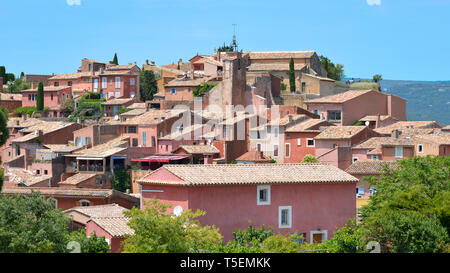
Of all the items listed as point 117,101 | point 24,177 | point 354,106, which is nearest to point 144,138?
point 24,177

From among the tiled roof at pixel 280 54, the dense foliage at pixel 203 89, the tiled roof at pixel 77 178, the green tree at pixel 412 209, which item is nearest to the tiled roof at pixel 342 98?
the dense foliage at pixel 203 89

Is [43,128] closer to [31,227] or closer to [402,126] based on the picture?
[402,126]

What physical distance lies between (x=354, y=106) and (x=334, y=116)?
1.67 meters

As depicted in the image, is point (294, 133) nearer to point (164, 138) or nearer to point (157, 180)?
point (164, 138)

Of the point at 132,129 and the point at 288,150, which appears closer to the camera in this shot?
the point at 288,150

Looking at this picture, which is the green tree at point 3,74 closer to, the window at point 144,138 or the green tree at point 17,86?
the green tree at point 17,86

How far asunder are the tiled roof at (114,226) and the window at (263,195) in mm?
4745

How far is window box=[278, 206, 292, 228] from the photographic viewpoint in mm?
29062

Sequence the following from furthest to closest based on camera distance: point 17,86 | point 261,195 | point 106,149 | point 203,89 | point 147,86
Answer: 1. point 17,86
2. point 147,86
3. point 203,89
4. point 106,149
5. point 261,195

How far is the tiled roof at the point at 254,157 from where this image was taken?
174 ft

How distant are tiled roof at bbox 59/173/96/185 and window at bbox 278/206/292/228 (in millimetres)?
24856

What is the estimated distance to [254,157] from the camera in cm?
5344
